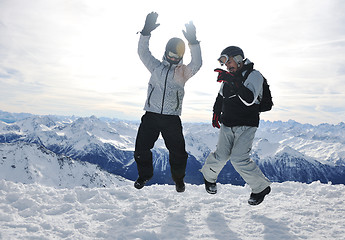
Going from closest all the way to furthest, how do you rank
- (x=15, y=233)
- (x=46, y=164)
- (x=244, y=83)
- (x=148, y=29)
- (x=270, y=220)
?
(x=15, y=233) < (x=270, y=220) < (x=244, y=83) < (x=148, y=29) < (x=46, y=164)

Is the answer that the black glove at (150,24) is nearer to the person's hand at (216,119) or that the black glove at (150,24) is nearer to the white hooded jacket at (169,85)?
the white hooded jacket at (169,85)

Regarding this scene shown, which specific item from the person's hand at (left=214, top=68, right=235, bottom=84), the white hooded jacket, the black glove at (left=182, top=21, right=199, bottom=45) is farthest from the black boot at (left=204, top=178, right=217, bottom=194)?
the black glove at (left=182, top=21, right=199, bottom=45)

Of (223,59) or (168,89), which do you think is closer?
(223,59)

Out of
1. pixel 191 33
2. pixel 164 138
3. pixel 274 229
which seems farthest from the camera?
pixel 164 138

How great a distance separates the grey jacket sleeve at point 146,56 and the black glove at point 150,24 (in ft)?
0.41

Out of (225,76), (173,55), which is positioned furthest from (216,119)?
(173,55)

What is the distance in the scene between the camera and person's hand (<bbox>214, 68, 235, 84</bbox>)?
15.8 feet

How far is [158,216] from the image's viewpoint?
466 centimetres

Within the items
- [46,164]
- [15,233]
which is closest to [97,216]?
[15,233]

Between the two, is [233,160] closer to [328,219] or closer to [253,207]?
[253,207]

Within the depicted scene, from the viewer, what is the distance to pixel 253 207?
5199 millimetres

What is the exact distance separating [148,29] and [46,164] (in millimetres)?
208159

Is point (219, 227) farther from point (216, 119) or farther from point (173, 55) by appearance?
point (173, 55)

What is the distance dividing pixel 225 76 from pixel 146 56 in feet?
6.54
